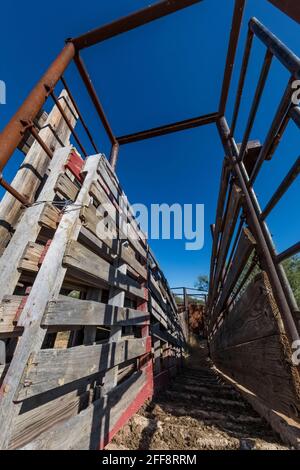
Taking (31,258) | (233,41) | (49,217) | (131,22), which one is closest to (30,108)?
(49,217)

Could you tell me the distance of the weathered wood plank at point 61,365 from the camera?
2.88 feet

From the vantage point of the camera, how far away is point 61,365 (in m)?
1.03

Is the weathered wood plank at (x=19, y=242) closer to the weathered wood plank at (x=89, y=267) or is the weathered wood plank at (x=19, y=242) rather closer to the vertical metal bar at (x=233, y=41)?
the weathered wood plank at (x=89, y=267)

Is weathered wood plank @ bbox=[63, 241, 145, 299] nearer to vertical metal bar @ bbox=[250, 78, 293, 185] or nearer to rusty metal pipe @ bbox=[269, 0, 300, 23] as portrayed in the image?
vertical metal bar @ bbox=[250, 78, 293, 185]

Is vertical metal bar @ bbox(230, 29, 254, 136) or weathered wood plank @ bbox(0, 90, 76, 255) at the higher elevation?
vertical metal bar @ bbox(230, 29, 254, 136)

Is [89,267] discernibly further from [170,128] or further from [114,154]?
[170,128]

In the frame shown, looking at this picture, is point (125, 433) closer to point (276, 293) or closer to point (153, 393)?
point (153, 393)

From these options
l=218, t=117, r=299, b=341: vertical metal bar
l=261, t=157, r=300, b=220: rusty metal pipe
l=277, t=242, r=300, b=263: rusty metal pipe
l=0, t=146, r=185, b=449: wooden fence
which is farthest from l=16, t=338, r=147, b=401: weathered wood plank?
l=261, t=157, r=300, b=220: rusty metal pipe

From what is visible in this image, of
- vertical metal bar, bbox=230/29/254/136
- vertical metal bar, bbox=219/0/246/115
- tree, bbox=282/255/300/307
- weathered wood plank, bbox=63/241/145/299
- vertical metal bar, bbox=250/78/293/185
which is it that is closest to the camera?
vertical metal bar, bbox=250/78/293/185

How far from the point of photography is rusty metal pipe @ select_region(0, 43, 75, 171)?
4.31 ft

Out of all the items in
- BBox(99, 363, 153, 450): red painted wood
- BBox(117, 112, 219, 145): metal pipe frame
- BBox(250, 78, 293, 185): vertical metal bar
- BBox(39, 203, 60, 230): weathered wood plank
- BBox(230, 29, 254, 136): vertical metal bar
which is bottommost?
BBox(99, 363, 153, 450): red painted wood

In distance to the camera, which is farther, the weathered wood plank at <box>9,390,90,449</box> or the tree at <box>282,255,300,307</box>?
the tree at <box>282,255,300,307</box>

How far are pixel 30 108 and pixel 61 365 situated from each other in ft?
5.86

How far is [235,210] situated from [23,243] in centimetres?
199
